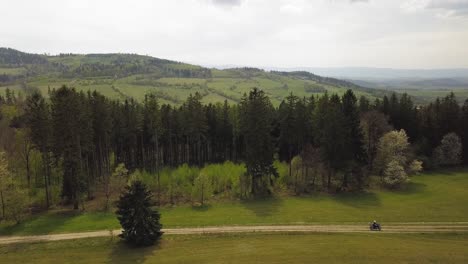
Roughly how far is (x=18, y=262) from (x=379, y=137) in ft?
231

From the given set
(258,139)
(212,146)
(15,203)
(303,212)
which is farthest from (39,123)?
(212,146)

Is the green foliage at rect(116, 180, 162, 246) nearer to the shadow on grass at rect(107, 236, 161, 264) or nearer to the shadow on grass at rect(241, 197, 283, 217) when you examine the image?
the shadow on grass at rect(107, 236, 161, 264)

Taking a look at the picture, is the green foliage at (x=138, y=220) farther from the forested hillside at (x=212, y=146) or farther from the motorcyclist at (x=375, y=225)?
the motorcyclist at (x=375, y=225)

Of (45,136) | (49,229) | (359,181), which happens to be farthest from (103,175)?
(359,181)

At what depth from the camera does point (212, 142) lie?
9125 centimetres

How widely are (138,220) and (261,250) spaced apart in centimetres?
1467

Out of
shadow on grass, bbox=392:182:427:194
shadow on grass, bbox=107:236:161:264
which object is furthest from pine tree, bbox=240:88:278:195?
shadow on grass, bbox=107:236:161:264

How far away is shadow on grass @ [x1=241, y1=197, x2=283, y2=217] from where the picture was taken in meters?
51.1

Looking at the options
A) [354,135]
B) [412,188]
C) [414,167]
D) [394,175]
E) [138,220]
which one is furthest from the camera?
[414,167]

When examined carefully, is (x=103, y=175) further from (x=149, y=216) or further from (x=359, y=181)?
(x=359, y=181)

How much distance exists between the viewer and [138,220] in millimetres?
39719

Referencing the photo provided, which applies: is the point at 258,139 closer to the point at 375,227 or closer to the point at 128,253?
the point at 375,227

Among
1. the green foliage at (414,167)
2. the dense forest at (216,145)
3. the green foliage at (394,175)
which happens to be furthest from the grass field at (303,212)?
the green foliage at (414,167)

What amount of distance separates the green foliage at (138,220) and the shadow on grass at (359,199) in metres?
32.2
